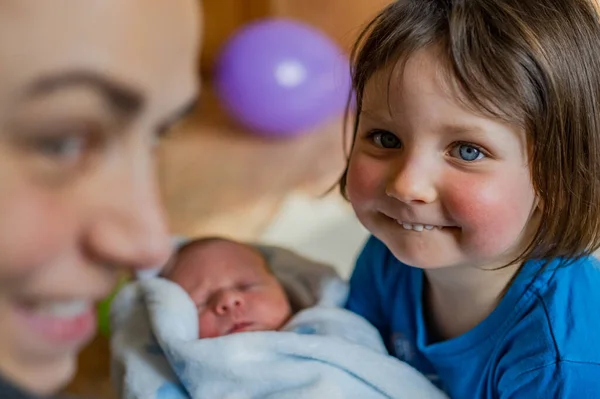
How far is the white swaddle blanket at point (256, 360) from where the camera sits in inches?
28.4

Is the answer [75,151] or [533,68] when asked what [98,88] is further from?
[533,68]

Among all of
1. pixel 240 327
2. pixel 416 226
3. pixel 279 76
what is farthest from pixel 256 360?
pixel 279 76

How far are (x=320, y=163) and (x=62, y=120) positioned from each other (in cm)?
141

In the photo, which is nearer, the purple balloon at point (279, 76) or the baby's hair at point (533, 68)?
the baby's hair at point (533, 68)

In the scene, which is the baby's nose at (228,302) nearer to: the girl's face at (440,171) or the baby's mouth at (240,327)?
the baby's mouth at (240,327)

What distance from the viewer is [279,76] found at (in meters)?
1.53

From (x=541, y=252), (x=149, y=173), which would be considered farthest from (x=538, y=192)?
(x=149, y=173)

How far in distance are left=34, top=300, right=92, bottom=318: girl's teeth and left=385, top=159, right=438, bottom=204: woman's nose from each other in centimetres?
39

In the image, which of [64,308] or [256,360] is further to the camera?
[256,360]

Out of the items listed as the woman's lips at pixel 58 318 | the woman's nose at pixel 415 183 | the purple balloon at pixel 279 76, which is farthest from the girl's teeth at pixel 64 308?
the purple balloon at pixel 279 76

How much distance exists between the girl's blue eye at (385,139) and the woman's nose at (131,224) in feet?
1.42

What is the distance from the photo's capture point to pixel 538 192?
608 millimetres

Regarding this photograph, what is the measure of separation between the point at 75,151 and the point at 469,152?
445 millimetres

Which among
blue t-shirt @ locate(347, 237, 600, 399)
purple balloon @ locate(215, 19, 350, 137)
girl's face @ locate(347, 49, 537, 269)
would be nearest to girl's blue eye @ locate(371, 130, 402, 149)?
girl's face @ locate(347, 49, 537, 269)
